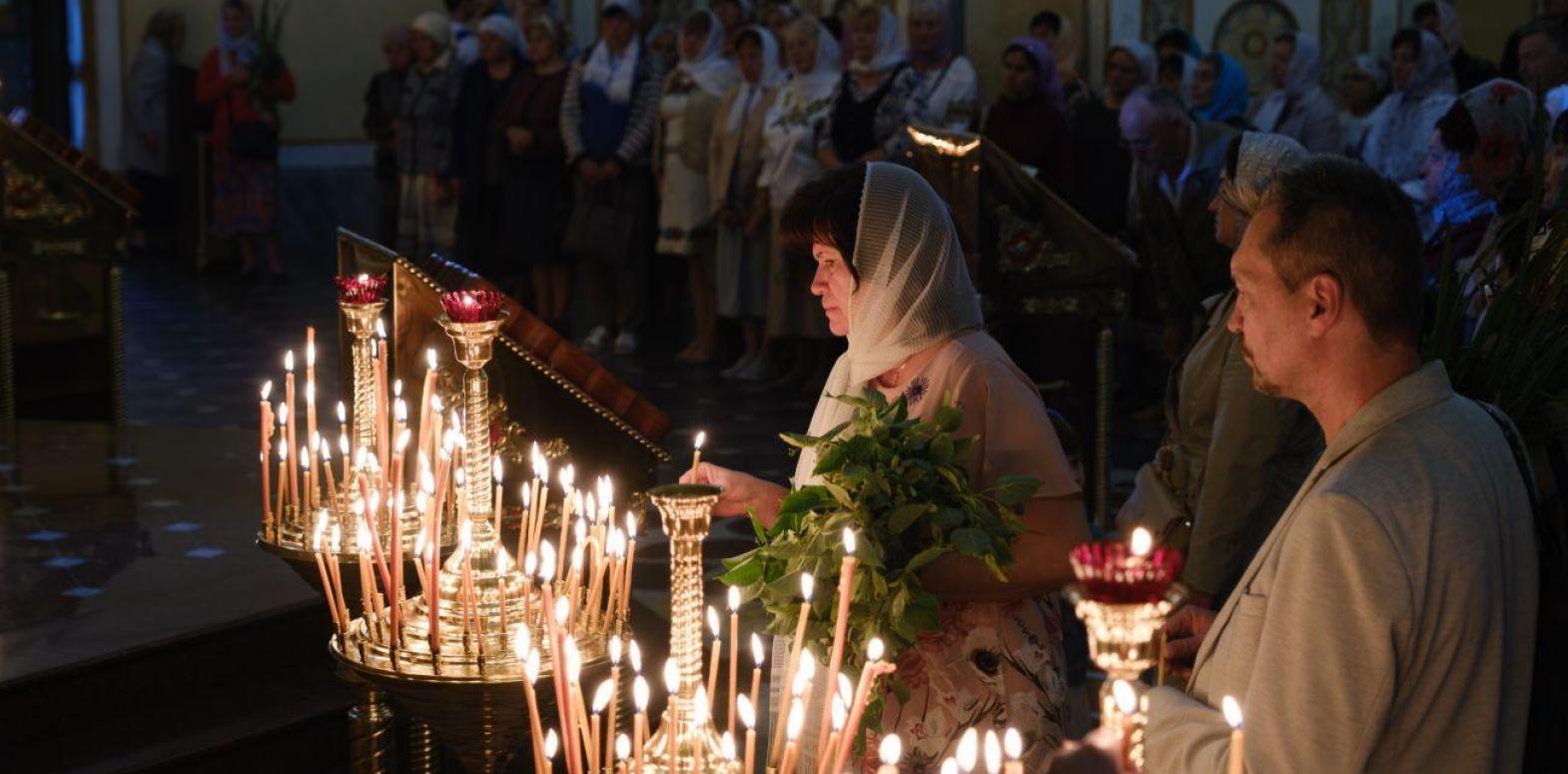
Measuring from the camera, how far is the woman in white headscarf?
290cm

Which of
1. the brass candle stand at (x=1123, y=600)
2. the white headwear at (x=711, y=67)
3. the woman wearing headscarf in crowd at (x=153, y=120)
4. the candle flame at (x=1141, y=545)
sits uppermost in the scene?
the white headwear at (x=711, y=67)

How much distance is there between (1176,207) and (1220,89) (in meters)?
2.31

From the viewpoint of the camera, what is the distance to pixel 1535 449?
2453 millimetres

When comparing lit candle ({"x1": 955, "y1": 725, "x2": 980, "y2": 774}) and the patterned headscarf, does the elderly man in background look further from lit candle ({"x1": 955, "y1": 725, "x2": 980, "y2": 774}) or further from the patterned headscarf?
lit candle ({"x1": 955, "y1": 725, "x2": 980, "y2": 774})

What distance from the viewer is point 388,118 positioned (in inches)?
549

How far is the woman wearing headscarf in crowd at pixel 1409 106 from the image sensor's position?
9.38 m

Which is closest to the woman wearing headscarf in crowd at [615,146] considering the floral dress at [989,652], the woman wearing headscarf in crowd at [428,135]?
the woman wearing headscarf in crowd at [428,135]

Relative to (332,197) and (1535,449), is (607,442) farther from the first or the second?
(332,197)

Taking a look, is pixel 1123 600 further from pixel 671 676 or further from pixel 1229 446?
pixel 1229 446

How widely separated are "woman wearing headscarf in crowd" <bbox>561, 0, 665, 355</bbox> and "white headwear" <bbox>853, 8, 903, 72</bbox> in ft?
6.64

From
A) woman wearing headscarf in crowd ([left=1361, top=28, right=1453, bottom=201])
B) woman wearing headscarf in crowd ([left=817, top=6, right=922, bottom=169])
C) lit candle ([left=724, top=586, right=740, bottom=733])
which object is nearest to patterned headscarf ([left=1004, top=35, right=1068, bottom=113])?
woman wearing headscarf in crowd ([left=817, top=6, right=922, bottom=169])

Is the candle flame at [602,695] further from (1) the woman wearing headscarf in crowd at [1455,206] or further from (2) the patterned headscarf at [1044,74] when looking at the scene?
(2) the patterned headscarf at [1044,74]

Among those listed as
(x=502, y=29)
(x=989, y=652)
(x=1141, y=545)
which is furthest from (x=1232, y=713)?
(x=502, y=29)

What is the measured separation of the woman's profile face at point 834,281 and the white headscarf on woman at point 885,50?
20.7 ft
